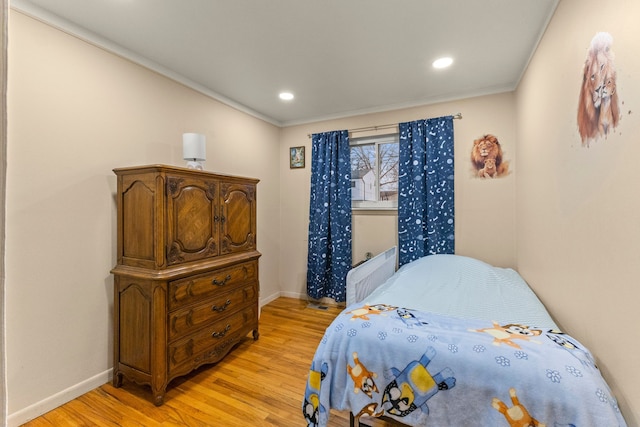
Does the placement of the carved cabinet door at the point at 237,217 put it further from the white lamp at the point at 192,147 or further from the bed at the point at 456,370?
the bed at the point at 456,370

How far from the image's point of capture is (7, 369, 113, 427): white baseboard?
1.61m

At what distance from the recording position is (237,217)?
2.49 meters

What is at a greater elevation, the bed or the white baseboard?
the bed

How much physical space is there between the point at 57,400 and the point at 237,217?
5.49 ft

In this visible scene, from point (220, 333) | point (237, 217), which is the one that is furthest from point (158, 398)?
point (237, 217)

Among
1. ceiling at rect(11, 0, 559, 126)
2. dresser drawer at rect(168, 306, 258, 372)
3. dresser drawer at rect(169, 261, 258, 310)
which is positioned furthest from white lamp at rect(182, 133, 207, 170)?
dresser drawer at rect(168, 306, 258, 372)

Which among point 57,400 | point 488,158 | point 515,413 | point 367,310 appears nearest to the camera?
point 515,413

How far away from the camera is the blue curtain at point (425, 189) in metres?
2.93

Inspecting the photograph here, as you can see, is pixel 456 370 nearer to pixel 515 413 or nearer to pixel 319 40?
pixel 515 413

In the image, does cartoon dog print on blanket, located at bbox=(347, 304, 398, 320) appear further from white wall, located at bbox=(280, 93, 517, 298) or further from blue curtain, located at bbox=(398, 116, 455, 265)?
white wall, located at bbox=(280, 93, 517, 298)

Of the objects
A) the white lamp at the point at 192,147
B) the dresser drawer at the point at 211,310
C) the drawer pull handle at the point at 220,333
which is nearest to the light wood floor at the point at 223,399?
the drawer pull handle at the point at 220,333

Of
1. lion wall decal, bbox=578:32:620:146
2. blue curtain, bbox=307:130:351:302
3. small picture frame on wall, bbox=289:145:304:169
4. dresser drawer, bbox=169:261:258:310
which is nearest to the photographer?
lion wall decal, bbox=578:32:620:146

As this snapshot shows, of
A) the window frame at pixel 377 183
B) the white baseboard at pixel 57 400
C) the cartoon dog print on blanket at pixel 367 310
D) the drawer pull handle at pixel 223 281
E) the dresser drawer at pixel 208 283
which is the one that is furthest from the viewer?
the window frame at pixel 377 183

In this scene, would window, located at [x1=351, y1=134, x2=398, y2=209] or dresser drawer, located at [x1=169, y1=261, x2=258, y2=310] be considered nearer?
dresser drawer, located at [x1=169, y1=261, x2=258, y2=310]
